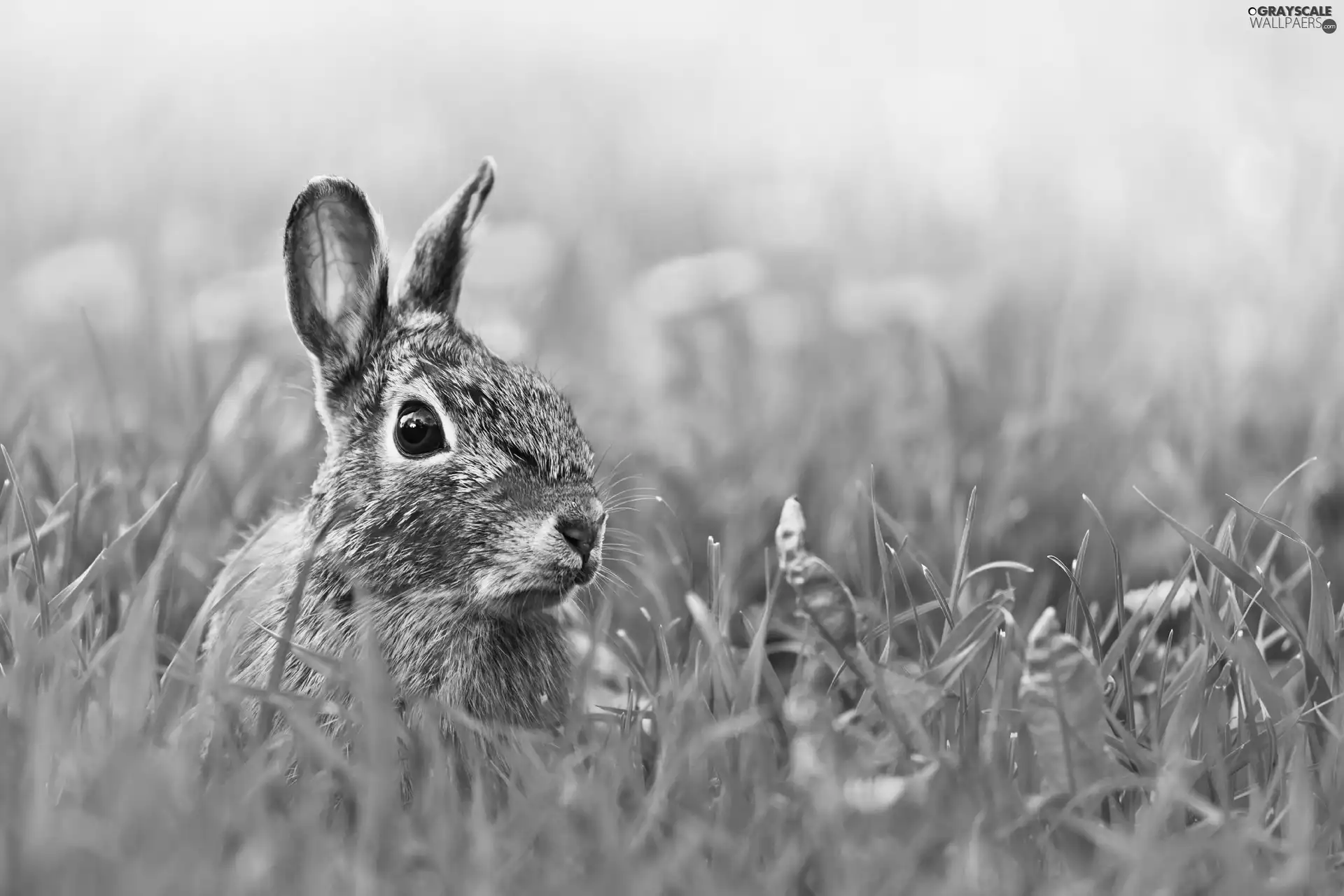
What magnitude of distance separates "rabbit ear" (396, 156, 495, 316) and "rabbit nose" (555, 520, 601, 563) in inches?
38.9

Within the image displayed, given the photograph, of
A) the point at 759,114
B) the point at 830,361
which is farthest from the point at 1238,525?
the point at 759,114

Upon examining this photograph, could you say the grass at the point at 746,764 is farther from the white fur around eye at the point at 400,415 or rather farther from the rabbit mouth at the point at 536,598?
the white fur around eye at the point at 400,415

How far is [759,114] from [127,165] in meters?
4.23

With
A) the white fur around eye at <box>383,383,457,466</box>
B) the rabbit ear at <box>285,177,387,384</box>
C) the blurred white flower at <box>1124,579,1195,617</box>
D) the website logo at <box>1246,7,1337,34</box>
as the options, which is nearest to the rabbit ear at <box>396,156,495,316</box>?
the rabbit ear at <box>285,177,387,384</box>

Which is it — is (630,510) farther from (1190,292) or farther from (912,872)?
(1190,292)

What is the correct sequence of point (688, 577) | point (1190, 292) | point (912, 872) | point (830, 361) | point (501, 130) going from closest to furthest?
point (912, 872) < point (688, 577) < point (830, 361) < point (1190, 292) < point (501, 130)

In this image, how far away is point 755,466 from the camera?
5.51 meters

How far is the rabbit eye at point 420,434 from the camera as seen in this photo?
3.87 metres

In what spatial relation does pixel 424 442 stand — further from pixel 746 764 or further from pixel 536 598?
pixel 746 764

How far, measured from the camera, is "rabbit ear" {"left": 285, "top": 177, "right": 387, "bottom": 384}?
399 centimetres

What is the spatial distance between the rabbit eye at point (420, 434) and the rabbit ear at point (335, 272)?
33 cm

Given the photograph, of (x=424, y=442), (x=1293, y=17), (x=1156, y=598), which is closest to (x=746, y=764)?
(x=424, y=442)

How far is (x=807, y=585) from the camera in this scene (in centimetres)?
343

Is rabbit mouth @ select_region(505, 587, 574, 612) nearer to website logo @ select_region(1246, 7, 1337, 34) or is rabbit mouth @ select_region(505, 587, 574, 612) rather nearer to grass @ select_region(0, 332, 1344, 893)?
grass @ select_region(0, 332, 1344, 893)
